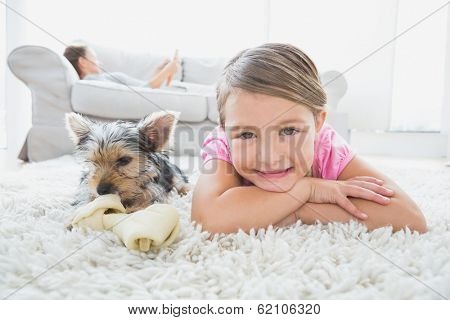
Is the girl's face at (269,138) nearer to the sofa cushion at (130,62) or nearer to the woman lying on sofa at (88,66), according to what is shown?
the woman lying on sofa at (88,66)

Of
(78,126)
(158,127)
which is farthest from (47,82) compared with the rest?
(158,127)

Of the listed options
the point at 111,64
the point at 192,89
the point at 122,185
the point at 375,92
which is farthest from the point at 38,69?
the point at 375,92

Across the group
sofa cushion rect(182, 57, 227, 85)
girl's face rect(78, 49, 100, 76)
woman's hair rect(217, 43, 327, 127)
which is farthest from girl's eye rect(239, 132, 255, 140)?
sofa cushion rect(182, 57, 227, 85)

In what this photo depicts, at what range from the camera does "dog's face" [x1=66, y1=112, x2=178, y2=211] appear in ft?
3.19

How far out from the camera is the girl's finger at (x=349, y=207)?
805 millimetres

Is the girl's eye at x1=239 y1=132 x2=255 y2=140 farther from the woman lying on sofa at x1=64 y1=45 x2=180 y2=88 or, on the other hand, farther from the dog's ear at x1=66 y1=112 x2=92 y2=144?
the woman lying on sofa at x1=64 y1=45 x2=180 y2=88

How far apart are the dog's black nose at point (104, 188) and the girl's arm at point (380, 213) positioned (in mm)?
474

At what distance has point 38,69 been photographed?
2469 mm

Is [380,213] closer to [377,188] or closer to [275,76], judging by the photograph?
[377,188]

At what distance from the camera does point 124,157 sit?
101cm

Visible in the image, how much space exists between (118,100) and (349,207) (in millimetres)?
2103

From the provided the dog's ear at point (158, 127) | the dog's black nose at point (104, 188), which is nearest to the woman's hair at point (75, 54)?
the dog's ear at point (158, 127)

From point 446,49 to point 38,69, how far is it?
4.02 meters

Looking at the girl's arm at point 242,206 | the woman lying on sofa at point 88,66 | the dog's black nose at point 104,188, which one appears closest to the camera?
the girl's arm at point 242,206
